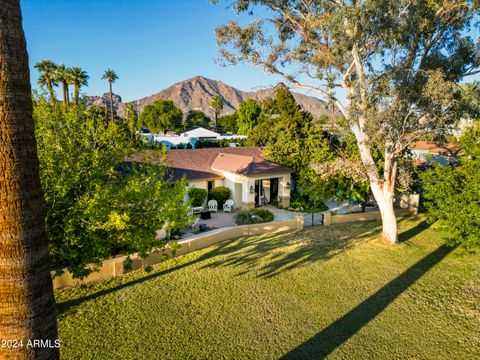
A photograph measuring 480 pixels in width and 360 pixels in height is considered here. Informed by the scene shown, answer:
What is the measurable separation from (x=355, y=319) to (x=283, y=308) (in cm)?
240

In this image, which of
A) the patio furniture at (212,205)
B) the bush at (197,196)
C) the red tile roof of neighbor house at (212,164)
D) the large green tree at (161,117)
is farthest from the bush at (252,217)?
the large green tree at (161,117)

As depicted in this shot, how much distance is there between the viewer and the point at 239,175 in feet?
79.5

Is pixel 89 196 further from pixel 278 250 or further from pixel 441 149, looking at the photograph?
pixel 441 149

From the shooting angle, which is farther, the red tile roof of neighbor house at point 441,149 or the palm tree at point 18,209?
the red tile roof of neighbor house at point 441,149

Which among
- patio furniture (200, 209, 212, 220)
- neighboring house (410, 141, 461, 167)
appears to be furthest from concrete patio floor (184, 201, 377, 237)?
neighboring house (410, 141, 461, 167)

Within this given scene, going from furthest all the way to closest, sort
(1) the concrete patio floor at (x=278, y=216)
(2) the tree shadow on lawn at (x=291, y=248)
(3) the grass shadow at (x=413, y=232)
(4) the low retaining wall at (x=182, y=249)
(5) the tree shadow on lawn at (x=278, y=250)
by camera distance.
Result: (1) the concrete patio floor at (x=278, y=216) < (3) the grass shadow at (x=413, y=232) < (2) the tree shadow on lawn at (x=291, y=248) < (5) the tree shadow on lawn at (x=278, y=250) < (4) the low retaining wall at (x=182, y=249)

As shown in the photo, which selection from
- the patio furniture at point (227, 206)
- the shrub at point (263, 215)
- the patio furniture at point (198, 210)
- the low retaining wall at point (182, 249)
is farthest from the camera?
the patio furniture at point (227, 206)

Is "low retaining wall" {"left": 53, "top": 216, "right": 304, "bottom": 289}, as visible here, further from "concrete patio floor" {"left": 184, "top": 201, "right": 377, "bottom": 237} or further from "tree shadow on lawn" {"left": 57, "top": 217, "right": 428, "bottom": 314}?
"concrete patio floor" {"left": 184, "top": 201, "right": 377, "bottom": 237}

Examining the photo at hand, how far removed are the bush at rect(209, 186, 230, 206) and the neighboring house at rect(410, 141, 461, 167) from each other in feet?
50.7

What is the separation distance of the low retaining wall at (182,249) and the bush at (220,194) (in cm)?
643

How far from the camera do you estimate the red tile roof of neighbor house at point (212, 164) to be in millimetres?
24141

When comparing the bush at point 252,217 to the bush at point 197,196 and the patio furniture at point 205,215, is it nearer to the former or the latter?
Result: the patio furniture at point 205,215

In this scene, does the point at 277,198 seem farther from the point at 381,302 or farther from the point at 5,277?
the point at 5,277

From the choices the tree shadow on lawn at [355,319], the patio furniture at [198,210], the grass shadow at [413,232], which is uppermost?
the patio furniture at [198,210]
